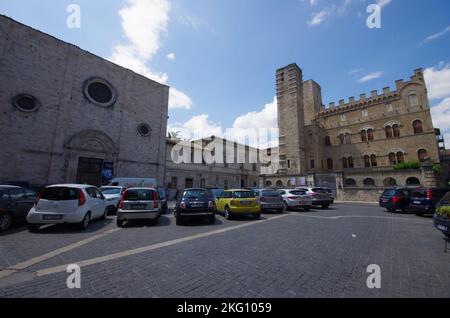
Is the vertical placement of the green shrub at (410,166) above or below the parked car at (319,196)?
above

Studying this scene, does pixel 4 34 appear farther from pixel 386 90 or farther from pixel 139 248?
pixel 386 90

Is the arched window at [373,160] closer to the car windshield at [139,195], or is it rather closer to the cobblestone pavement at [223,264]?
the cobblestone pavement at [223,264]

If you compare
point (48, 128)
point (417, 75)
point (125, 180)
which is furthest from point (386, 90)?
point (48, 128)

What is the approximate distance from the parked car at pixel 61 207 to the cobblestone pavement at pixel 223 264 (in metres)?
0.49

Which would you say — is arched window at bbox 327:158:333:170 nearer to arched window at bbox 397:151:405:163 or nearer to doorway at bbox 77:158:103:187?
arched window at bbox 397:151:405:163

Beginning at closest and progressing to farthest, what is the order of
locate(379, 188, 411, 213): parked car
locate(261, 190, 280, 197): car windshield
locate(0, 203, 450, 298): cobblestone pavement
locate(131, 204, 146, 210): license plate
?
locate(0, 203, 450, 298): cobblestone pavement, locate(131, 204, 146, 210): license plate, locate(379, 188, 411, 213): parked car, locate(261, 190, 280, 197): car windshield

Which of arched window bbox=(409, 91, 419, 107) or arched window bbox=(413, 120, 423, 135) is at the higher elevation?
arched window bbox=(409, 91, 419, 107)

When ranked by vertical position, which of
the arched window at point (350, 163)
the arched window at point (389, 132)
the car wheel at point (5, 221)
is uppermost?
the arched window at point (389, 132)

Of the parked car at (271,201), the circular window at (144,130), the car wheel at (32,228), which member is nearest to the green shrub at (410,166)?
the parked car at (271,201)

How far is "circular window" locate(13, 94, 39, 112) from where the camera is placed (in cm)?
1559

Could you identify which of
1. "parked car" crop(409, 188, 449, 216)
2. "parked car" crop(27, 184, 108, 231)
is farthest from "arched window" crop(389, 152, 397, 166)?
"parked car" crop(27, 184, 108, 231)

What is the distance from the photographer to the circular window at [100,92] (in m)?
19.3

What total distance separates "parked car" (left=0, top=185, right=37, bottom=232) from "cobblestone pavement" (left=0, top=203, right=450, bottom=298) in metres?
0.64
